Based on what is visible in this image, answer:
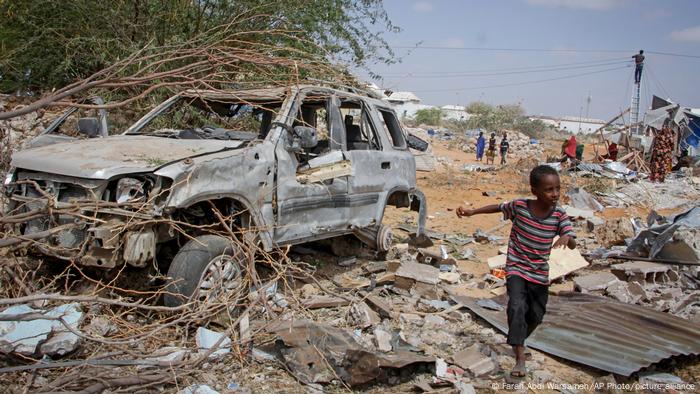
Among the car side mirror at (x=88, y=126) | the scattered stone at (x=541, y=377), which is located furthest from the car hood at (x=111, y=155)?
the scattered stone at (x=541, y=377)

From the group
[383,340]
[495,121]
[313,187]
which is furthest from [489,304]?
[495,121]

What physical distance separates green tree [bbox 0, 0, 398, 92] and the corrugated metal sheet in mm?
5746

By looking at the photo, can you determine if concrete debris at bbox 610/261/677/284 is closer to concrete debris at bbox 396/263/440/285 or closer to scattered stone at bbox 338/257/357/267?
concrete debris at bbox 396/263/440/285

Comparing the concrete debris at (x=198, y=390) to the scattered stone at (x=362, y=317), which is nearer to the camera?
the concrete debris at (x=198, y=390)

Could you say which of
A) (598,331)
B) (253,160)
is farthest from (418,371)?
(253,160)

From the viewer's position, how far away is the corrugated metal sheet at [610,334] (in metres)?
4.14

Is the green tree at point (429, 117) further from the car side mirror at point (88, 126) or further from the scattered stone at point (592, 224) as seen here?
the car side mirror at point (88, 126)

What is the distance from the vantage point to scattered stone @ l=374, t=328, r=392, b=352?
424cm

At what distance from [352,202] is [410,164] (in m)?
1.44

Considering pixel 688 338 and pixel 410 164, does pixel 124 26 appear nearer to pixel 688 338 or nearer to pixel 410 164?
pixel 410 164

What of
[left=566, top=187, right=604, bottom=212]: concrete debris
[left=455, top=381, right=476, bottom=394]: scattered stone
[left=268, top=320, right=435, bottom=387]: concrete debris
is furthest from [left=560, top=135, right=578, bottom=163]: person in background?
[left=455, top=381, right=476, bottom=394]: scattered stone

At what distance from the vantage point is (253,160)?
15.5 feet

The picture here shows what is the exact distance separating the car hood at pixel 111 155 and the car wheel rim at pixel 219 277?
2.80 ft

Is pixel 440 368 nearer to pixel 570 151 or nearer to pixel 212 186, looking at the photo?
pixel 212 186
